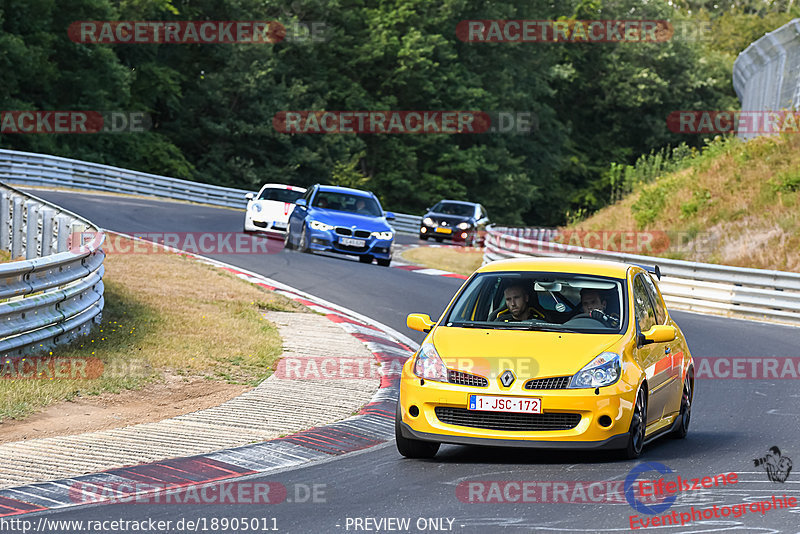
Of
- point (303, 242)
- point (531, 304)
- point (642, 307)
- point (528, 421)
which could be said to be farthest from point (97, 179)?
point (528, 421)

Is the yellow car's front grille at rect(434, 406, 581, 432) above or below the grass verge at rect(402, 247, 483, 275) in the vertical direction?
above

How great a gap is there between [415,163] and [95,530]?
55947 millimetres

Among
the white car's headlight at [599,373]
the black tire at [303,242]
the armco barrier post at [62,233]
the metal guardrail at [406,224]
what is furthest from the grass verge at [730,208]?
the metal guardrail at [406,224]

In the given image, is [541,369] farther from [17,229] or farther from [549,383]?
[17,229]

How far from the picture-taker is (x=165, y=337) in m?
13.5

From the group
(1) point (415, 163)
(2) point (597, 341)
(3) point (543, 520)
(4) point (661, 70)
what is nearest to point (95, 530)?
(3) point (543, 520)

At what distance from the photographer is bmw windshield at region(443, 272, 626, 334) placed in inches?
355

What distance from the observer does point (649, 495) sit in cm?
716

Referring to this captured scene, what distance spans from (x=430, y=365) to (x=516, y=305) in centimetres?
121

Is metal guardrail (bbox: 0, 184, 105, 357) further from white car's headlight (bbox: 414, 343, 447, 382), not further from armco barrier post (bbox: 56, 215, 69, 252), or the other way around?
white car's headlight (bbox: 414, 343, 447, 382)

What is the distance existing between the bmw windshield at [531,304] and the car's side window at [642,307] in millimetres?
151

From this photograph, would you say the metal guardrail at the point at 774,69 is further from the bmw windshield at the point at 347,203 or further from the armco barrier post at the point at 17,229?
the armco barrier post at the point at 17,229

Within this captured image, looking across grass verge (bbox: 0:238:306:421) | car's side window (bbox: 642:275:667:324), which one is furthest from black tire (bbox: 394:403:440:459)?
grass verge (bbox: 0:238:306:421)

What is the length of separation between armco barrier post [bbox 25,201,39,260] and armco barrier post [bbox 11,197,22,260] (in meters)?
0.62
